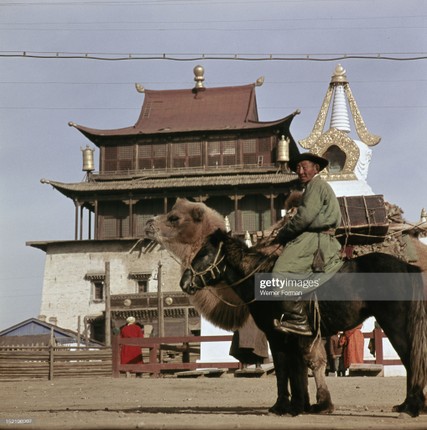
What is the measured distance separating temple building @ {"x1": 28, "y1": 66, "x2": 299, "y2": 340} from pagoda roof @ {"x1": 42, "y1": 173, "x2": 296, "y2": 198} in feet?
0.19

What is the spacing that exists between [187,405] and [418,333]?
12.1 ft

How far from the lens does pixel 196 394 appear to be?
48.2 feet

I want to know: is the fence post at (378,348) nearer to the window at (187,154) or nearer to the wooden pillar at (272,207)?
the wooden pillar at (272,207)

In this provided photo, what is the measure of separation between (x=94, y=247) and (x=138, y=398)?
4986 centimetres

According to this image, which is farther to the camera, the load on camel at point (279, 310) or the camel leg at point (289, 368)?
the camel leg at point (289, 368)

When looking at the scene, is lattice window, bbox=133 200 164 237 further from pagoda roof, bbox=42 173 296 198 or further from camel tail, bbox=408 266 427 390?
camel tail, bbox=408 266 427 390

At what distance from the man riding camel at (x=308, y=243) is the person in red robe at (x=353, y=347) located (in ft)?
35.0

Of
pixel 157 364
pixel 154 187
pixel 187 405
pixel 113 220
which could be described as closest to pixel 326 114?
pixel 154 187

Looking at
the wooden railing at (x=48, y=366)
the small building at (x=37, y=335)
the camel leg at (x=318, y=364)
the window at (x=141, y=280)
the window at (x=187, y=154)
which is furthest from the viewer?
the window at (x=187, y=154)

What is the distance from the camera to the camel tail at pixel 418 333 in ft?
30.3

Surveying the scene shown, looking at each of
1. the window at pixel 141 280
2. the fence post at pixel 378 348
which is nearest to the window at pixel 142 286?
the window at pixel 141 280

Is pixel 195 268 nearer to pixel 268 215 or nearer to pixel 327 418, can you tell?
pixel 327 418

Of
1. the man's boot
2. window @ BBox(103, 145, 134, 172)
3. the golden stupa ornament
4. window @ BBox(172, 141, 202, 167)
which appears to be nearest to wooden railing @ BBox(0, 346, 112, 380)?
the golden stupa ornament

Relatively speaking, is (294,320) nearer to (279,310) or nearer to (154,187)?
(279,310)
